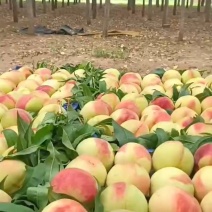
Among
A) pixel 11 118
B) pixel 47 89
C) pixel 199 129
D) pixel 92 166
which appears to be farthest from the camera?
pixel 47 89

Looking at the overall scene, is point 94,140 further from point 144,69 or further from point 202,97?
point 144,69

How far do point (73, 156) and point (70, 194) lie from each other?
1.03ft

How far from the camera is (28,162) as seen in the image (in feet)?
4.99

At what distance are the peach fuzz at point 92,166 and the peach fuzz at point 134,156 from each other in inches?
4.3

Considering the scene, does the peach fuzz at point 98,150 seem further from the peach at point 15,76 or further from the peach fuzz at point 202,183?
the peach at point 15,76

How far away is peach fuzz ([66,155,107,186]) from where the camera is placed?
140cm

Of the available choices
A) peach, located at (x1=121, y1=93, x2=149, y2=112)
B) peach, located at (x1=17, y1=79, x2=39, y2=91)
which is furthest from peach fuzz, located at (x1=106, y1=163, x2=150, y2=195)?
peach, located at (x1=17, y1=79, x2=39, y2=91)

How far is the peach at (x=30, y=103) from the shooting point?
2.17 meters

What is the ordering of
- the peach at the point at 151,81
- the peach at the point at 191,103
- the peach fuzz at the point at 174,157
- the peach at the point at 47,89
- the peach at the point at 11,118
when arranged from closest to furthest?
the peach fuzz at the point at 174,157 < the peach at the point at 11,118 < the peach at the point at 191,103 < the peach at the point at 47,89 < the peach at the point at 151,81

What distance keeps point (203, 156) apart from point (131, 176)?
30 centimetres

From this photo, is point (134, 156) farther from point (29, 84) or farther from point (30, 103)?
point (29, 84)

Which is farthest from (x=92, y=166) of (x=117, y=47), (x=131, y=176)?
(x=117, y=47)

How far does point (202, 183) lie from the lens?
1.38m

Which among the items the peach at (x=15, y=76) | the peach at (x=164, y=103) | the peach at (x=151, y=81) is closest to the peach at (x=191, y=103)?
the peach at (x=164, y=103)
